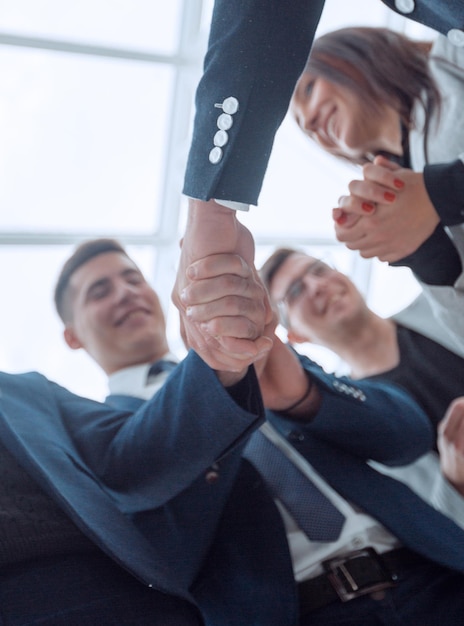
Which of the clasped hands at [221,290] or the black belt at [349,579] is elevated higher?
the clasped hands at [221,290]

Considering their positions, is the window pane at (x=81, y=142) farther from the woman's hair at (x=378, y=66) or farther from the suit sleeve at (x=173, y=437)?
the suit sleeve at (x=173, y=437)

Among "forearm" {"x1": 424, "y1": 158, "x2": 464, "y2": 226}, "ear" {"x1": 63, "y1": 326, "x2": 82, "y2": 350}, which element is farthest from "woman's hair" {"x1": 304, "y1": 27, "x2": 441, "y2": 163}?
"ear" {"x1": 63, "y1": 326, "x2": 82, "y2": 350}

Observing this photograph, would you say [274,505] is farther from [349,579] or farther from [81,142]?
[81,142]

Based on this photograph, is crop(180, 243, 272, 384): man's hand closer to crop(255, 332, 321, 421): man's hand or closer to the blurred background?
crop(255, 332, 321, 421): man's hand

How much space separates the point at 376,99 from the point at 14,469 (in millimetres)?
1183

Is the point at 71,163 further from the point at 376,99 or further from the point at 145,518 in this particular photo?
the point at 145,518

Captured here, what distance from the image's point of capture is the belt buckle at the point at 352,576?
4.20 feet

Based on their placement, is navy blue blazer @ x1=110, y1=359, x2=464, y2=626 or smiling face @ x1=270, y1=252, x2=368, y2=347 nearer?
navy blue blazer @ x1=110, y1=359, x2=464, y2=626

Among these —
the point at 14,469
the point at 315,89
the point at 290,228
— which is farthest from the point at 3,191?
the point at 14,469

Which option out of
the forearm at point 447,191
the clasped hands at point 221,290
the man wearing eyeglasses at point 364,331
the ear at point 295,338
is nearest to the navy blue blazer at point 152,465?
the clasped hands at point 221,290

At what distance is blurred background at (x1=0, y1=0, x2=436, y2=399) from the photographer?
3643 millimetres

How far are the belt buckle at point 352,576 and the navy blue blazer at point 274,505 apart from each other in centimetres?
7

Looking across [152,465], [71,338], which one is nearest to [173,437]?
[152,465]

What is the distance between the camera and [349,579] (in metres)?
1.30
